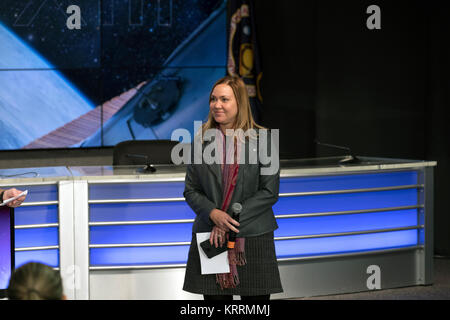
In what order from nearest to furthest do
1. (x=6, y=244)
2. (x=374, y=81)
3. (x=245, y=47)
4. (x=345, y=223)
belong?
(x=6, y=244)
(x=345, y=223)
(x=374, y=81)
(x=245, y=47)

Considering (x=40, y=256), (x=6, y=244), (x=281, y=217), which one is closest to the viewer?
(x=6, y=244)

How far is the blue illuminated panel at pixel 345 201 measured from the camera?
170 inches

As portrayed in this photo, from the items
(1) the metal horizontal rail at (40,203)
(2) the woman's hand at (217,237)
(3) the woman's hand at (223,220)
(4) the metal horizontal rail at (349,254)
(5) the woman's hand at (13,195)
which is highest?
(5) the woman's hand at (13,195)

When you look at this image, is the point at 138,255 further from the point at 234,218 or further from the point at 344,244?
the point at 234,218

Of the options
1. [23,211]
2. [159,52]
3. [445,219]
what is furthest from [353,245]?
[159,52]

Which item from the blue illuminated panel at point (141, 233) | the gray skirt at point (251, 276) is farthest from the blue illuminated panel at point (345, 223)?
the gray skirt at point (251, 276)

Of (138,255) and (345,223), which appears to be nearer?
(138,255)

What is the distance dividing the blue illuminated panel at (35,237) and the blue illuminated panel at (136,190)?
0.34m

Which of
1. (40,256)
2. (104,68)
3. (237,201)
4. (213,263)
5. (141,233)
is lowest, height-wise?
(40,256)

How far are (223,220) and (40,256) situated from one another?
6.66 ft

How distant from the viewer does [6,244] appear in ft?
6.72

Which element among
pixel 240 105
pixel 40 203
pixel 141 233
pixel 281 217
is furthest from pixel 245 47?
pixel 240 105

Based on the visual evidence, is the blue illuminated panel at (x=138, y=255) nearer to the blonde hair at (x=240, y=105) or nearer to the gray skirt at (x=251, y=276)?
the gray skirt at (x=251, y=276)

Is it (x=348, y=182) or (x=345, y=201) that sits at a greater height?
(x=348, y=182)
